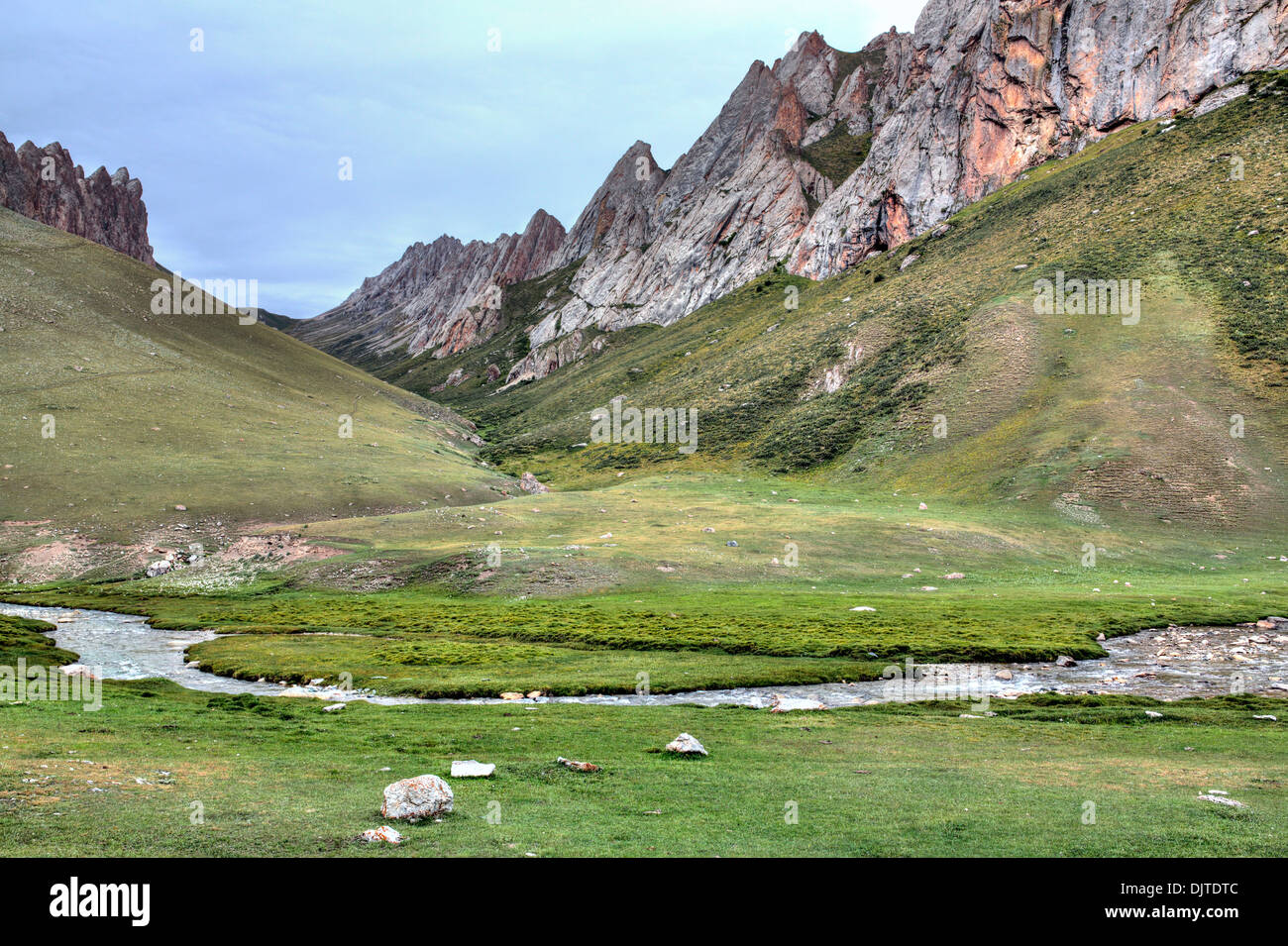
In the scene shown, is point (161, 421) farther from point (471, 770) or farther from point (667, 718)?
point (471, 770)

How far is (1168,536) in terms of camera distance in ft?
237

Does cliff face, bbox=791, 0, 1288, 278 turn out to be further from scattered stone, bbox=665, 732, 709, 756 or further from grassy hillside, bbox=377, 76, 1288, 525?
scattered stone, bbox=665, 732, 709, 756

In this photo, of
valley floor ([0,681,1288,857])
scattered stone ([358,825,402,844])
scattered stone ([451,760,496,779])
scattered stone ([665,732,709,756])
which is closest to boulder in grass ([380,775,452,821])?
valley floor ([0,681,1288,857])

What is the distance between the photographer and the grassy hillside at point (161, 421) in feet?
267

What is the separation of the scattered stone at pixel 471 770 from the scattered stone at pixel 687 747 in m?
5.99

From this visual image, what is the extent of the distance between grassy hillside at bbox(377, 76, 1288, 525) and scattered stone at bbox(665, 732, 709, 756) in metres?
71.0

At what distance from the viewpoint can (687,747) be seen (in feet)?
75.4

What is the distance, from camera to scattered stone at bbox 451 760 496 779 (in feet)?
62.9

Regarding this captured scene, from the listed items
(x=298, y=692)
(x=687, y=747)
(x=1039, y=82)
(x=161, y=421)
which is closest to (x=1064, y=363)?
(x=1039, y=82)

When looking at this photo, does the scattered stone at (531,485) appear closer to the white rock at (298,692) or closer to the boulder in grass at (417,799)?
the white rock at (298,692)

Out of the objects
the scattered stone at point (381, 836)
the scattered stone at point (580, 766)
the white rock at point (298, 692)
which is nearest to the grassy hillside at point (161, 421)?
the white rock at point (298, 692)

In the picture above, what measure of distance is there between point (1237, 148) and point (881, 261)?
68.6 metres

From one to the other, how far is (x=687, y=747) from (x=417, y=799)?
32.6ft
